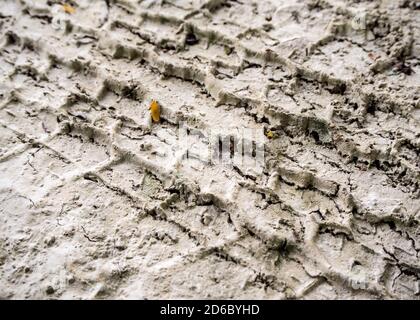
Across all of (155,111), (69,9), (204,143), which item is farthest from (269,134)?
(69,9)

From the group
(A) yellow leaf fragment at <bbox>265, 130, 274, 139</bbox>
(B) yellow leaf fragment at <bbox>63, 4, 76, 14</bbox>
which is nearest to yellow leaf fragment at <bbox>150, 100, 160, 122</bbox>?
(A) yellow leaf fragment at <bbox>265, 130, 274, 139</bbox>

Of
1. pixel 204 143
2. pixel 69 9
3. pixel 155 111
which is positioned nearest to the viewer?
pixel 204 143

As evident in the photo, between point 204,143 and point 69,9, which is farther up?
point 69,9

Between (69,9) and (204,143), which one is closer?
(204,143)

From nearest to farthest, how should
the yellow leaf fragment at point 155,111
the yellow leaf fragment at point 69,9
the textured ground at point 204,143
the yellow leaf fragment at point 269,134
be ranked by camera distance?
the textured ground at point 204,143, the yellow leaf fragment at point 269,134, the yellow leaf fragment at point 155,111, the yellow leaf fragment at point 69,9

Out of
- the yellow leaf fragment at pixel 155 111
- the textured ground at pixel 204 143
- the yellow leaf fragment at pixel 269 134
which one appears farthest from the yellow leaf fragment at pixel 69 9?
the yellow leaf fragment at pixel 269 134

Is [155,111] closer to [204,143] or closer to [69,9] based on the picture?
[204,143]

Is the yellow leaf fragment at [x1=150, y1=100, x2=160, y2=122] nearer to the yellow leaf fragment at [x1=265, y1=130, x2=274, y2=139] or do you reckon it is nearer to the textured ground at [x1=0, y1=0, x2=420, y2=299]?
the textured ground at [x1=0, y1=0, x2=420, y2=299]

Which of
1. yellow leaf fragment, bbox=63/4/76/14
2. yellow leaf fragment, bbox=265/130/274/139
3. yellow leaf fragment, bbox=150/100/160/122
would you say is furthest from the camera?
yellow leaf fragment, bbox=63/4/76/14

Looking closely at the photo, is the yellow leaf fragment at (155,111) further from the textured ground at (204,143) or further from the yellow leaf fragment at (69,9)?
the yellow leaf fragment at (69,9)
